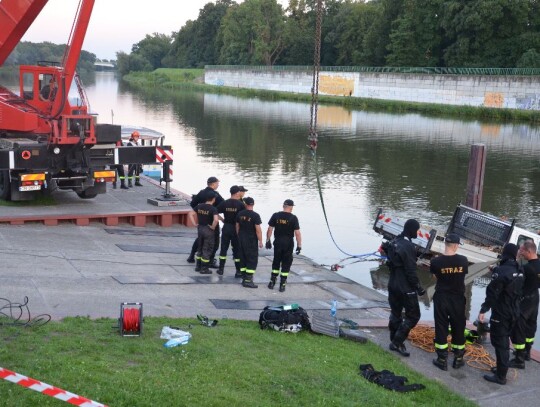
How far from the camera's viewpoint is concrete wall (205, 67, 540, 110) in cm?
5812

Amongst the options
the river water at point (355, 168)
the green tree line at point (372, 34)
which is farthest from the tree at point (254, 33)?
the river water at point (355, 168)

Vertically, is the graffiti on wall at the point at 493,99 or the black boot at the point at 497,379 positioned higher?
the graffiti on wall at the point at 493,99

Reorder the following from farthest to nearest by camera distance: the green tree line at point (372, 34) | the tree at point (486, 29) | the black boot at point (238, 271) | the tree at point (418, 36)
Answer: the tree at point (418, 36) < the green tree line at point (372, 34) < the tree at point (486, 29) < the black boot at point (238, 271)

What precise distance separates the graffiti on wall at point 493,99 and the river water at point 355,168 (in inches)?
205

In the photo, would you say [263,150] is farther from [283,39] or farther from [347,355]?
[283,39]

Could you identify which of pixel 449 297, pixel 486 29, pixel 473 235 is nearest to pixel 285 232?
pixel 449 297

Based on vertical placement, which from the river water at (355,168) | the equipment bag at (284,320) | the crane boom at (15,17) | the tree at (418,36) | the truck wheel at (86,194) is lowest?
the river water at (355,168)

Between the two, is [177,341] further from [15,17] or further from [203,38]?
[203,38]

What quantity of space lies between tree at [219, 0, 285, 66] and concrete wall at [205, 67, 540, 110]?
15.7 m

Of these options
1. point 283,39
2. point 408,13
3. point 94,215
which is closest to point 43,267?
point 94,215

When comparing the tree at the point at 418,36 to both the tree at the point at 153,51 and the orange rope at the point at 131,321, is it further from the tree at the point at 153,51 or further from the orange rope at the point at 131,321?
the tree at the point at 153,51

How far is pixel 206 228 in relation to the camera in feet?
41.5

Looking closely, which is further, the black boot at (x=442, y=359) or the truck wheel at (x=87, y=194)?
the truck wheel at (x=87, y=194)

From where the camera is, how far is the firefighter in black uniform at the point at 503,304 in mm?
8672
